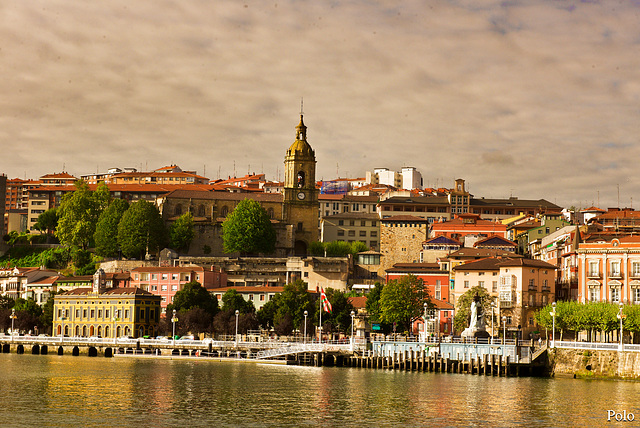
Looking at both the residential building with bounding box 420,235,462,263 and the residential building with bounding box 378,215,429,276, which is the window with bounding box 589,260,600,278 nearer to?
the residential building with bounding box 420,235,462,263

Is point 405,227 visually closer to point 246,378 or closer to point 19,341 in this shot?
point 19,341

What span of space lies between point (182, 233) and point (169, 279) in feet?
51.5

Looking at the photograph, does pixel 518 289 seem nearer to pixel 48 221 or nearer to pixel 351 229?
pixel 351 229

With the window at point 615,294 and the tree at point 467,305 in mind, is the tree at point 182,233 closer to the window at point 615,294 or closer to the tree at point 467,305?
the tree at point 467,305

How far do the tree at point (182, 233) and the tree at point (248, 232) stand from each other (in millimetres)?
6488

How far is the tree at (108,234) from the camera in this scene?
427 ft

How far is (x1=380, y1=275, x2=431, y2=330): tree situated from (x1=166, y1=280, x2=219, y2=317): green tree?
76.3 ft

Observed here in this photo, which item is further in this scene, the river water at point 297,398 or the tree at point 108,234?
the tree at point 108,234

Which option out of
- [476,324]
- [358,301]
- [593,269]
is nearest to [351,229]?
[358,301]

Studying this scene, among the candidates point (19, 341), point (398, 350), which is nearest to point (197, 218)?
point (19, 341)

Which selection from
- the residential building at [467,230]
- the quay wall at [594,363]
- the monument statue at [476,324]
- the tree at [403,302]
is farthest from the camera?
the residential building at [467,230]

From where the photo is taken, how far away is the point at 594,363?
68.4 meters

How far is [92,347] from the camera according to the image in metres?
101

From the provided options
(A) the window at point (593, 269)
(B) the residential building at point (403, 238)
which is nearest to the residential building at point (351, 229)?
(B) the residential building at point (403, 238)
